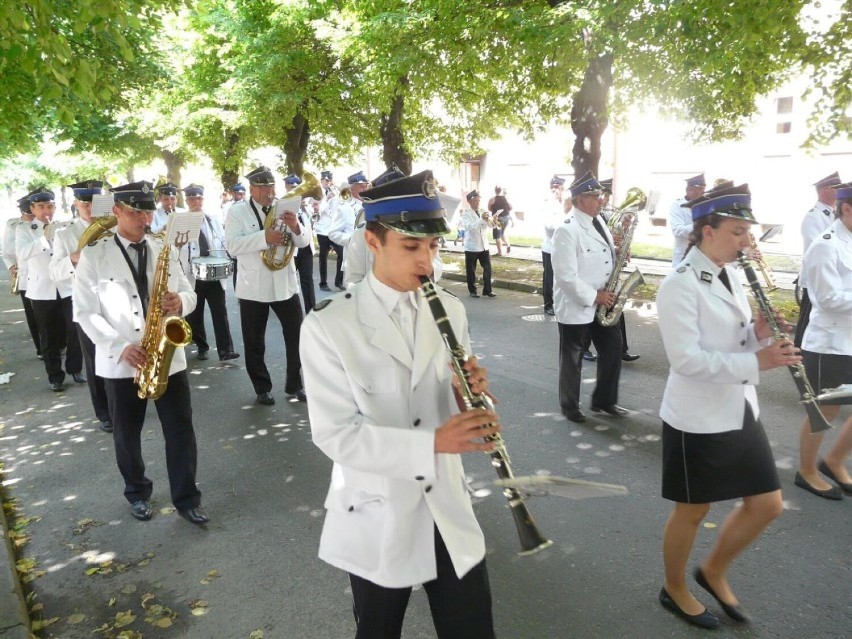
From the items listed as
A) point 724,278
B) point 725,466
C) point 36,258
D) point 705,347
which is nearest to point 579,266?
point 724,278

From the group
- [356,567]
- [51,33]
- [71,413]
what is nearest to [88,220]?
[71,413]

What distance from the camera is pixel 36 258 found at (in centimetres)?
859

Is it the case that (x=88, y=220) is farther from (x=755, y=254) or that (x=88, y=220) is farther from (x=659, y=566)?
(x=755, y=254)

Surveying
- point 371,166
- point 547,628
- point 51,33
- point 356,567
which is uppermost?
point 371,166

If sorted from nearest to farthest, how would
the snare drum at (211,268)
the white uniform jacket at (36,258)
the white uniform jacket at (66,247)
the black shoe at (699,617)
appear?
the black shoe at (699,617) < the white uniform jacket at (66,247) < the snare drum at (211,268) < the white uniform jacket at (36,258)

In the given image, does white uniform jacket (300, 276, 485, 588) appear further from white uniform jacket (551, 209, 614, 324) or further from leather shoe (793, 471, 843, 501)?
white uniform jacket (551, 209, 614, 324)

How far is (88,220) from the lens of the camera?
7.27 m

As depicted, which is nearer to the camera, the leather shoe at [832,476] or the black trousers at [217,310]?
the leather shoe at [832,476]

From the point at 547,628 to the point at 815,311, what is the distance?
10.2 ft

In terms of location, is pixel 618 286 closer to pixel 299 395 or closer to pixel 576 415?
pixel 576 415

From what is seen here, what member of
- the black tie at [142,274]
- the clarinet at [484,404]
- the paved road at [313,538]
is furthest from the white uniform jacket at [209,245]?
the clarinet at [484,404]

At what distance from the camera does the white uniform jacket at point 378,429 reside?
2.23 metres

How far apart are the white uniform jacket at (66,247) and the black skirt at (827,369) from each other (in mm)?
6762

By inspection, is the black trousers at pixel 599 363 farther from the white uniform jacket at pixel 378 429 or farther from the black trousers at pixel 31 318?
the black trousers at pixel 31 318
